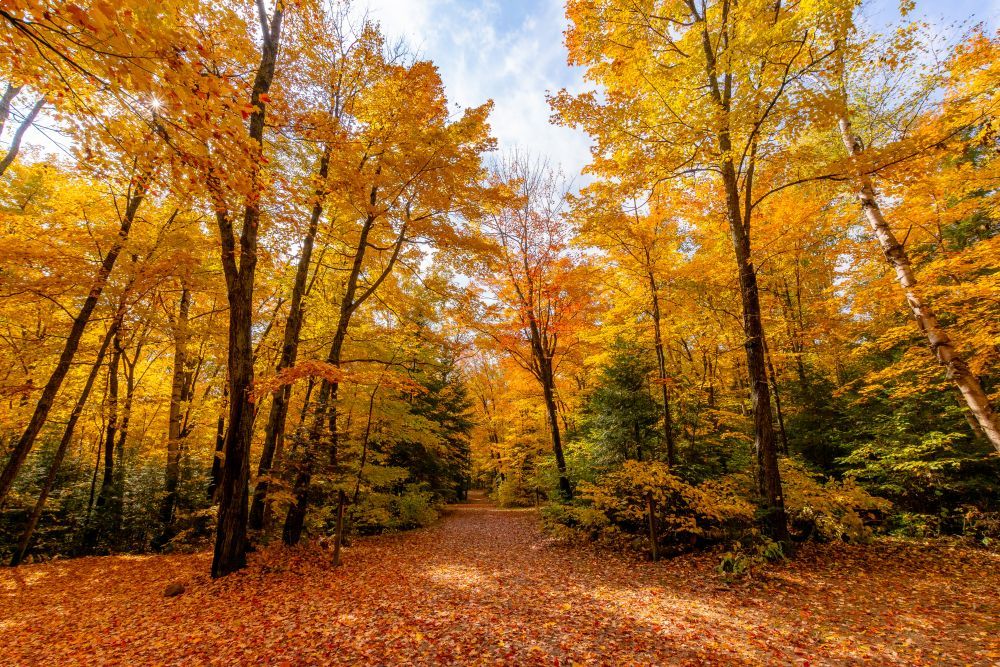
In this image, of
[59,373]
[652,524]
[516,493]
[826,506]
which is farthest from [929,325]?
[516,493]

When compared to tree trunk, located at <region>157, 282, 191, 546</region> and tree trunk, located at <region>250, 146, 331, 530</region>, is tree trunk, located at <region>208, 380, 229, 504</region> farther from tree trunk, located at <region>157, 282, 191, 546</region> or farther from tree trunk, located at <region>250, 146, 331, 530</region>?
tree trunk, located at <region>250, 146, 331, 530</region>

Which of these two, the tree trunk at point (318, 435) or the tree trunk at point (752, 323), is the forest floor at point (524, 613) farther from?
the tree trunk at point (752, 323)

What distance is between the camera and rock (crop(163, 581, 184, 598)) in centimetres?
633

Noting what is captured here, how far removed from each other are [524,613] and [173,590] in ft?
19.6

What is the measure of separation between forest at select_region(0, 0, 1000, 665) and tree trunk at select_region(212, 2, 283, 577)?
6cm

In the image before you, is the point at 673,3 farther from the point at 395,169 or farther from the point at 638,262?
the point at 395,169

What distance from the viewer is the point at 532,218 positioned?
550 inches

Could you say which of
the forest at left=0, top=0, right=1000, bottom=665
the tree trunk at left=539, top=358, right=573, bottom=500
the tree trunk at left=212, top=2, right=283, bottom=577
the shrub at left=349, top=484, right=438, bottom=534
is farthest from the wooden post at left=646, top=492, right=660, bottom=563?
the tree trunk at left=212, top=2, right=283, bottom=577

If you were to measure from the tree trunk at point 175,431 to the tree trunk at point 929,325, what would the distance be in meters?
16.3

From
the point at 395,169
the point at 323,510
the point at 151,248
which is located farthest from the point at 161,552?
the point at 395,169

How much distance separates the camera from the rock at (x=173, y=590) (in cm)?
633

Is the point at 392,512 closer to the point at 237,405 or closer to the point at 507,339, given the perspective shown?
the point at 507,339

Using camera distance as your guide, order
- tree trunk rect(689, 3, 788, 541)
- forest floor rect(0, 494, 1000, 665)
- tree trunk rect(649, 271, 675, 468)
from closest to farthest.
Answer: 1. forest floor rect(0, 494, 1000, 665)
2. tree trunk rect(689, 3, 788, 541)
3. tree trunk rect(649, 271, 675, 468)

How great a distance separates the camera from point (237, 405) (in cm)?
681
